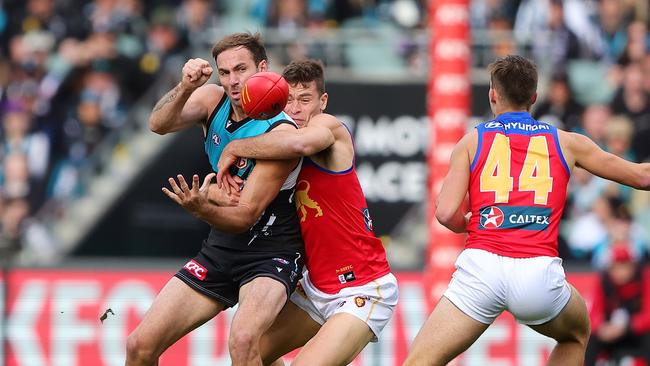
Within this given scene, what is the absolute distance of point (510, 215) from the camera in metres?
8.27

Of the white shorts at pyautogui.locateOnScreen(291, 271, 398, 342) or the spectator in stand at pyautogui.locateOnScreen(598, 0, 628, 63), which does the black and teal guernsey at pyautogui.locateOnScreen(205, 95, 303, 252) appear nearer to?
the white shorts at pyautogui.locateOnScreen(291, 271, 398, 342)

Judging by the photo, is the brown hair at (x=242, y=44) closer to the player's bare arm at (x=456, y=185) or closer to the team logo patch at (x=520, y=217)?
the player's bare arm at (x=456, y=185)

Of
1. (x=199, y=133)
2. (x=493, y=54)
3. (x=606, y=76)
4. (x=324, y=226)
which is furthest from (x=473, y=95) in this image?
(x=324, y=226)

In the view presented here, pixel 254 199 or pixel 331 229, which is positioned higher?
pixel 254 199

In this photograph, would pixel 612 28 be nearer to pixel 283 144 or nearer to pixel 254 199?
pixel 283 144

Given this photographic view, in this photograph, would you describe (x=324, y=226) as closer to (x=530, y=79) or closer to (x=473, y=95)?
(x=530, y=79)

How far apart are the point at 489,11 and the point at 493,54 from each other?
3.14 feet

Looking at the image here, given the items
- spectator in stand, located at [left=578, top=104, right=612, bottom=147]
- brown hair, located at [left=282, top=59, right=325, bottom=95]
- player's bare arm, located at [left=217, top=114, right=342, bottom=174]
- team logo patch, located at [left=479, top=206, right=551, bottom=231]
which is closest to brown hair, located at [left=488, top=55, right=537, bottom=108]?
team logo patch, located at [left=479, top=206, right=551, bottom=231]

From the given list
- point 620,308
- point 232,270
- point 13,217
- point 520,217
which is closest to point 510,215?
point 520,217

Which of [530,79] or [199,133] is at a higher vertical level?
[530,79]

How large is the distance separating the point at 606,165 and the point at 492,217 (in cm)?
76

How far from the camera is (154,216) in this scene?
18359 mm

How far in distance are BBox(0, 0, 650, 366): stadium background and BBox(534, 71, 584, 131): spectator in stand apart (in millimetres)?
23

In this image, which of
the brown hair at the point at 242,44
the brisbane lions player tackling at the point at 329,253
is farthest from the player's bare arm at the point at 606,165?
the brown hair at the point at 242,44
